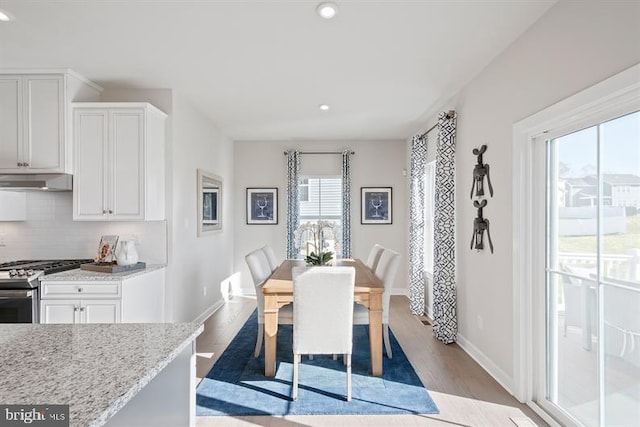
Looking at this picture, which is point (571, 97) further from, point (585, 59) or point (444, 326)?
point (444, 326)

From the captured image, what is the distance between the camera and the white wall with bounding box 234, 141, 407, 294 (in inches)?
253

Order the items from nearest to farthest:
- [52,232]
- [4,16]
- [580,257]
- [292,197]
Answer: [580,257], [4,16], [52,232], [292,197]

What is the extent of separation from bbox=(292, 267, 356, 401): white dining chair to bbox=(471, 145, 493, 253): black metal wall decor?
1.34 m

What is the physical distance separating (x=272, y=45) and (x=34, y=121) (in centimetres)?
227

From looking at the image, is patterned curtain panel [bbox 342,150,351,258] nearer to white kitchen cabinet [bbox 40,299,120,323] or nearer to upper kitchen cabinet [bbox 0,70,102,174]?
white kitchen cabinet [bbox 40,299,120,323]

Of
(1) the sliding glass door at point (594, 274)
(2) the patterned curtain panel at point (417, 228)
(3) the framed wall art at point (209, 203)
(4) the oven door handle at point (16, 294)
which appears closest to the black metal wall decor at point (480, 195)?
(1) the sliding glass door at point (594, 274)

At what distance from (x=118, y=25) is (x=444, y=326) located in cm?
393

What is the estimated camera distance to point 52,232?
3744 millimetres

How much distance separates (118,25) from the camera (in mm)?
2539

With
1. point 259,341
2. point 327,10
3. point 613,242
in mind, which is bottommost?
point 259,341

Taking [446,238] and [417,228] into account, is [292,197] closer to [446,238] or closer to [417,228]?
[417,228]

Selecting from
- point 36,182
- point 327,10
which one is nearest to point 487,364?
point 327,10

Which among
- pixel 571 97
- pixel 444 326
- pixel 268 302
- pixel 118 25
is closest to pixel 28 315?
pixel 268 302

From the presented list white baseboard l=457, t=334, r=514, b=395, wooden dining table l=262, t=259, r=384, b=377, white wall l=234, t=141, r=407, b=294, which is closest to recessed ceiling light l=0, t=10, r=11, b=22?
wooden dining table l=262, t=259, r=384, b=377
